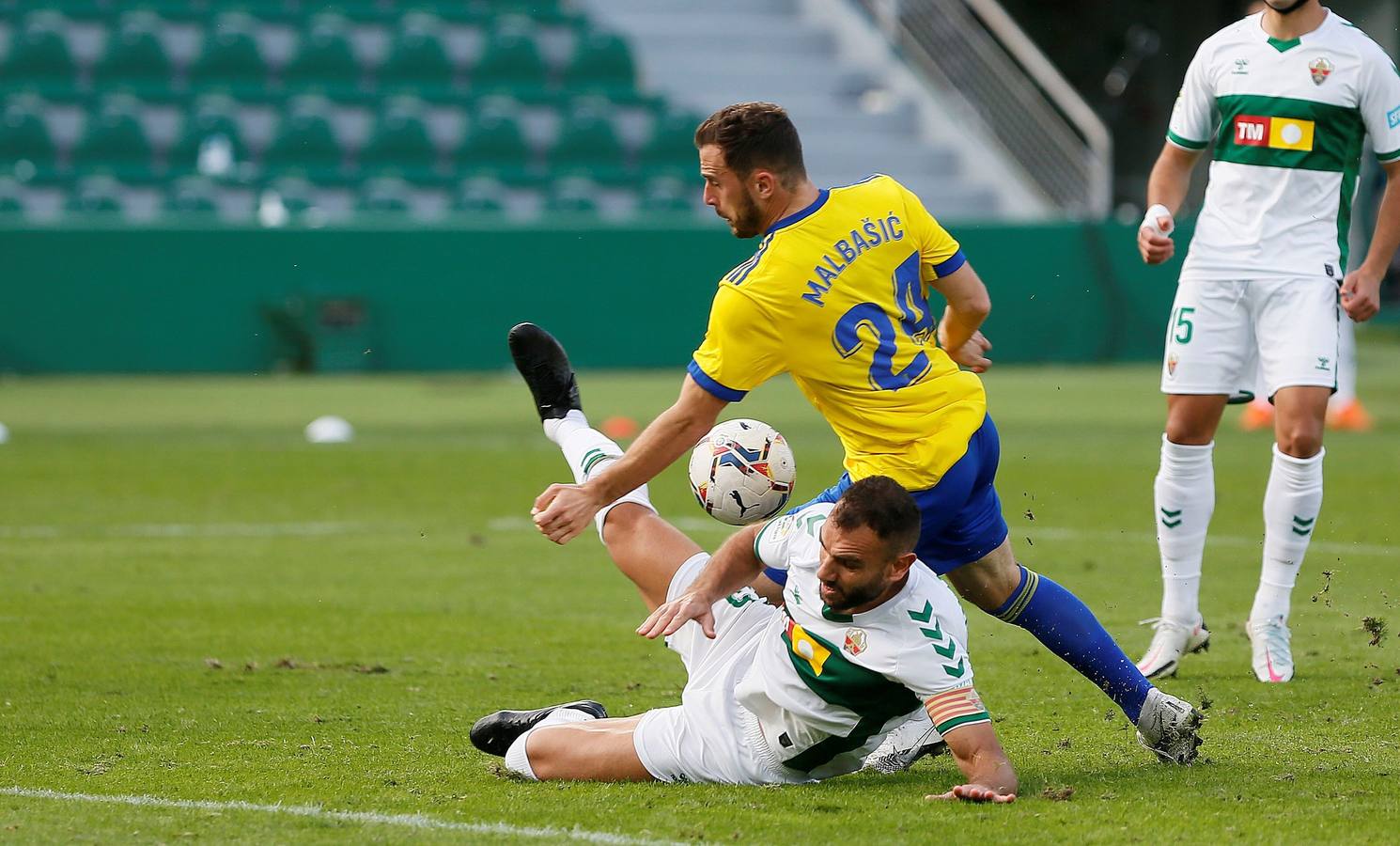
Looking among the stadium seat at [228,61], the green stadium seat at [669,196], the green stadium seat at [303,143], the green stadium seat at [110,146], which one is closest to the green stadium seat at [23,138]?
the green stadium seat at [110,146]

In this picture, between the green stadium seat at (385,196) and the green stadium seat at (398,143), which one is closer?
the green stadium seat at (385,196)

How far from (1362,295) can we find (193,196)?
605 inches

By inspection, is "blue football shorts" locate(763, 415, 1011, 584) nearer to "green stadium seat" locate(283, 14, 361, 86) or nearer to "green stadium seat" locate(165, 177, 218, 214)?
"green stadium seat" locate(165, 177, 218, 214)

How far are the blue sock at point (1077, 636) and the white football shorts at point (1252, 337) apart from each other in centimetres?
131

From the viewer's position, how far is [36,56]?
20.3 m

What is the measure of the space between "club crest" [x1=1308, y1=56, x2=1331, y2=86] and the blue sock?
2029 millimetres

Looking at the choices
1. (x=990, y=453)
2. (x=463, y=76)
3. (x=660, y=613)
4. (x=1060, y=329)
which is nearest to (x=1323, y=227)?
(x=990, y=453)

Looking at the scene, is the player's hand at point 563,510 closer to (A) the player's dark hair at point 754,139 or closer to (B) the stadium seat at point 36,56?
(A) the player's dark hair at point 754,139

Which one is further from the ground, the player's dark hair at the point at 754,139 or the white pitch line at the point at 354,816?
the player's dark hair at the point at 754,139

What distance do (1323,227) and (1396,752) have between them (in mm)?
1924

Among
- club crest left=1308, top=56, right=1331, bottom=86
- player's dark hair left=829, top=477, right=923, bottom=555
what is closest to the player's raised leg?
club crest left=1308, top=56, right=1331, bottom=86

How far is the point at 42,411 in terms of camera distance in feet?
47.4

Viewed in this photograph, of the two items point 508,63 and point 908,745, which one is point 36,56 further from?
point 908,745

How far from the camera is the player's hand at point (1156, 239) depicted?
5.43 m
